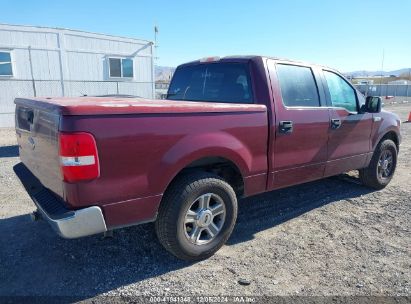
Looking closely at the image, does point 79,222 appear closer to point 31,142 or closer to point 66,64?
point 31,142

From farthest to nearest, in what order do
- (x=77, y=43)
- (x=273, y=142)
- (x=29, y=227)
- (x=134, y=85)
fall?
(x=134, y=85) → (x=77, y=43) → (x=29, y=227) → (x=273, y=142)

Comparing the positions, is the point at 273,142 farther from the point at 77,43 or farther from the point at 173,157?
the point at 77,43

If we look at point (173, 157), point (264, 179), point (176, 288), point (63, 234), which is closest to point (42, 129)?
point (63, 234)

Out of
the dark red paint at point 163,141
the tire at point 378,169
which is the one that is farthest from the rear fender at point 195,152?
the tire at point 378,169

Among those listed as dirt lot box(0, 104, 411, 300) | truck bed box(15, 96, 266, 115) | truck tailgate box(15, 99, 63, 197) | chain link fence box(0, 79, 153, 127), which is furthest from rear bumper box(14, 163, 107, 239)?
chain link fence box(0, 79, 153, 127)

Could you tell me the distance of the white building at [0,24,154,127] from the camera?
43.1 ft

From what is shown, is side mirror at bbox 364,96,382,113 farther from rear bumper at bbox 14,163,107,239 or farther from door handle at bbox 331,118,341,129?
rear bumper at bbox 14,163,107,239

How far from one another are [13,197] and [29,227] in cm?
126

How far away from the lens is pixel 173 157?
286cm

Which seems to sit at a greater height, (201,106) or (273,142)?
(201,106)

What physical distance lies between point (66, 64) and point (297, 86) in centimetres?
1284

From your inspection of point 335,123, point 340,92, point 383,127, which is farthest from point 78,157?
point 383,127

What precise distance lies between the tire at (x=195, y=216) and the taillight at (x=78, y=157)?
796 millimetres

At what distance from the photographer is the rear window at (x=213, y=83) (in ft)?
12.5
